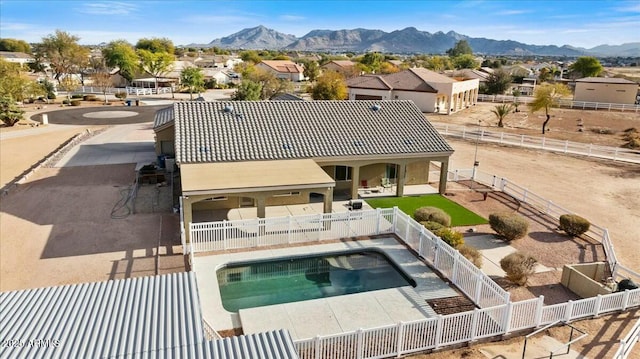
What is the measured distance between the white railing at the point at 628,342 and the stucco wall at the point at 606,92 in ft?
220

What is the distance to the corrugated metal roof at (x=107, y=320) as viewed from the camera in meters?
7.69

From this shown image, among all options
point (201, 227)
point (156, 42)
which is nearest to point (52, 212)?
point (201, 227)

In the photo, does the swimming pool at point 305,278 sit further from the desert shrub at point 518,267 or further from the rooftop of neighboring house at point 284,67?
the rooftop of neighboring house at point 284,67

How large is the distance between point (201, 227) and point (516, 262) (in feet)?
37.7

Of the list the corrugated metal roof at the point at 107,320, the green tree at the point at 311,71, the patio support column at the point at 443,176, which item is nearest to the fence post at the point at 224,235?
the corrugated metal roof at the point at 107,320

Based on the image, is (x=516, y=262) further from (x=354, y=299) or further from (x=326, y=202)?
(x=326, y=202)

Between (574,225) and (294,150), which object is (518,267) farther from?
(294,150)

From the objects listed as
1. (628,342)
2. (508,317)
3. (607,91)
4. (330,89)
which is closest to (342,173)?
(508,317)

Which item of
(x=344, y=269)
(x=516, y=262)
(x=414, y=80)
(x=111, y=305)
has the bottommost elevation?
(x=344, y=269)

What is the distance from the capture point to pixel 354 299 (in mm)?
14711

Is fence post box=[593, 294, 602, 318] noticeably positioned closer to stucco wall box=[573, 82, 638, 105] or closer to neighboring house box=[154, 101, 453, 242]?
neighboring house box=[154, 101, 453, 242]

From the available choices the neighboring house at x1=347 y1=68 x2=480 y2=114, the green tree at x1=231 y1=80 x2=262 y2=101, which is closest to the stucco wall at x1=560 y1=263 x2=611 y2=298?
the green tree at x1=231 y1=80 x2=262 y2=101

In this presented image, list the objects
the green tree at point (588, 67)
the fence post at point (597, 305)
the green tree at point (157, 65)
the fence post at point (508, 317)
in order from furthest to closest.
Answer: the green tree at point (588, 67)
the green tree at point (157, 65)
the fence post at point (597, 305)
the fence post at point (508, 317)

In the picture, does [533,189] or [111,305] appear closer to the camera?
[111,305]
